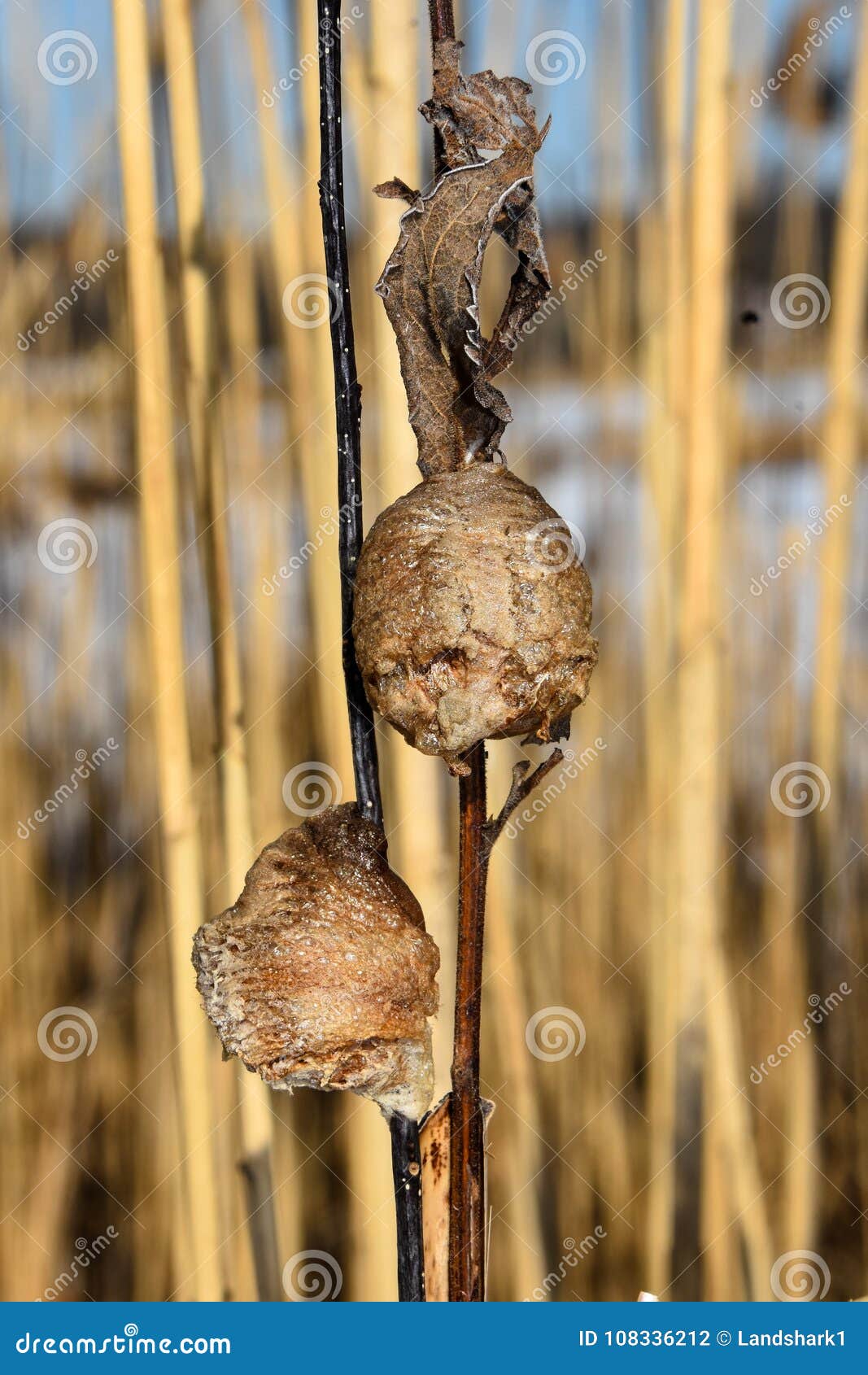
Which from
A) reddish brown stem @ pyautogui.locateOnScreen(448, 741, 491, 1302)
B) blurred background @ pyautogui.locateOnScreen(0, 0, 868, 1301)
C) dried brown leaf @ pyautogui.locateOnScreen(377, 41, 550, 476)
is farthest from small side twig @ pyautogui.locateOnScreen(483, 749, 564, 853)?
blurred background @ pyautogui.locateOnScreen(0, 0, 868, 1301)

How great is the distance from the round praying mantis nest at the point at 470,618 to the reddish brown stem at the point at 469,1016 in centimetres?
4

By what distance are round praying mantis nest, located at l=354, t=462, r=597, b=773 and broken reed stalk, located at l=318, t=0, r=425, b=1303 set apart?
4 centimetres

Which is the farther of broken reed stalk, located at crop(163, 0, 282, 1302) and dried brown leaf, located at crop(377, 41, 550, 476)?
broken reed stalk, located at crop(163, 0, 282, 1302)

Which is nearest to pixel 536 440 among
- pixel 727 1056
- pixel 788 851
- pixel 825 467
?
pixel 825 467

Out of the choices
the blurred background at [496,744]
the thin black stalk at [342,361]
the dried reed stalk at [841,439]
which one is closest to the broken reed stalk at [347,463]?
the thin black stalk at [342,361]

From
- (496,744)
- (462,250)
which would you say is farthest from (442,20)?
(496,744)

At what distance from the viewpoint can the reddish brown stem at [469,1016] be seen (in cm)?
67

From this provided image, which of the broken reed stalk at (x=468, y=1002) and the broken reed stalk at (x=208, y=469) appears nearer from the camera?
the broken reed stalk at (x=468, y=1002)

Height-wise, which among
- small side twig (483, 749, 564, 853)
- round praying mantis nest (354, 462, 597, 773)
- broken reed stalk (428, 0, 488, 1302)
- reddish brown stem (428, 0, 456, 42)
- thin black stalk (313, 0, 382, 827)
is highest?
reddish brown stem (428, 0, 456, 42)

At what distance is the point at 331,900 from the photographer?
0.69 metres

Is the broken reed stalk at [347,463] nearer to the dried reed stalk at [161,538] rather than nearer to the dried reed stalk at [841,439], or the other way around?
the dried reed stalk at [161,538]

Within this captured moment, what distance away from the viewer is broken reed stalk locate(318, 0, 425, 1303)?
2.24 ft

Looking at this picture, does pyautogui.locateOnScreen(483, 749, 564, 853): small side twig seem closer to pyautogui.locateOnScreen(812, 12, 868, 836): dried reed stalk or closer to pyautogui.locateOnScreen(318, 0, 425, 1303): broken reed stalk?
pyautogui.locateOnScreen(318, 0, 425, 1303): broken reed stalk

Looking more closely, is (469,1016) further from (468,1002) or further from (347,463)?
(347,463)
